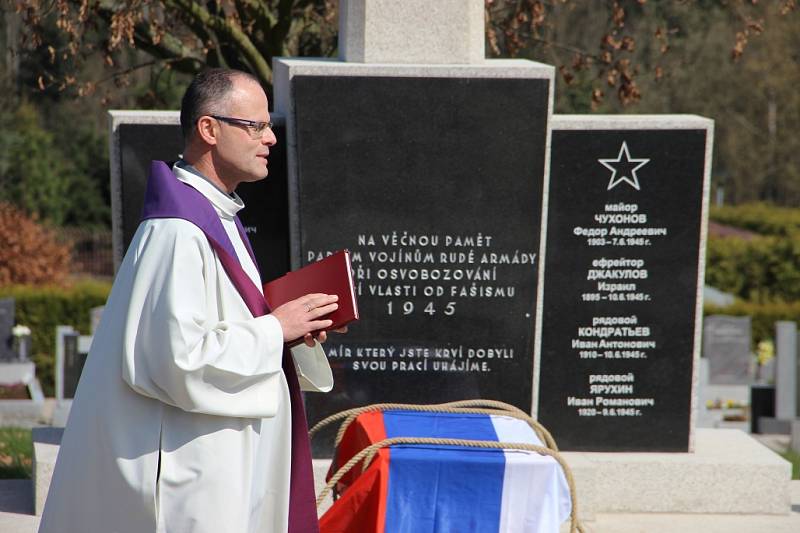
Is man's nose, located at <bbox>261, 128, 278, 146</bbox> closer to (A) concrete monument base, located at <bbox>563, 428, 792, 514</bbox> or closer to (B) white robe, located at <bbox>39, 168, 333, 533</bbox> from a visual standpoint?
(B) white robe, located at <bbox>39, 168, 333, 533</bbox>

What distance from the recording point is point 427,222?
18.8 feet

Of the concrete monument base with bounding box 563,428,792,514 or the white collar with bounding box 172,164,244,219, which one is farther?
the concrete monument base with bounding box 563,428,792,514

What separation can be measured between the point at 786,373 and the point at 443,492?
921 centimetres

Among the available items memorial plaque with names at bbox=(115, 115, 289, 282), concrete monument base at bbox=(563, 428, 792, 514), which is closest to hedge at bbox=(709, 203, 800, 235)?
concrete monument base at bbox=(563, 428, 792, 514)

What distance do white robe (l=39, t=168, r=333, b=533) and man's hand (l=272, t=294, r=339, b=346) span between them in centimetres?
6

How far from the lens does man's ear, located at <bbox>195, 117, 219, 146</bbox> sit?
320 cm

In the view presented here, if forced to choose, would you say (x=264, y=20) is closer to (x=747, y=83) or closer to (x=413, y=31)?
(x=413, y=31)

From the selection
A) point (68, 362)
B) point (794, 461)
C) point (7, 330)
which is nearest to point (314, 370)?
point (794, 461)

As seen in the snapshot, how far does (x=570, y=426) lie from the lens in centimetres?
617

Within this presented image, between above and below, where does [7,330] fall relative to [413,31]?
below

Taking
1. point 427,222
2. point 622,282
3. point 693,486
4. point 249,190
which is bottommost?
point 693,486

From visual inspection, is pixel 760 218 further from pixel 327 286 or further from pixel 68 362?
pixel 327 286

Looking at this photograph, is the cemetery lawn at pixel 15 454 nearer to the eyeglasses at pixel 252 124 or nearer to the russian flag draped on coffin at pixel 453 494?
the russian flag draped on coffin at pixel 453 494

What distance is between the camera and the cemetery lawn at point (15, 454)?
23.8 ft
